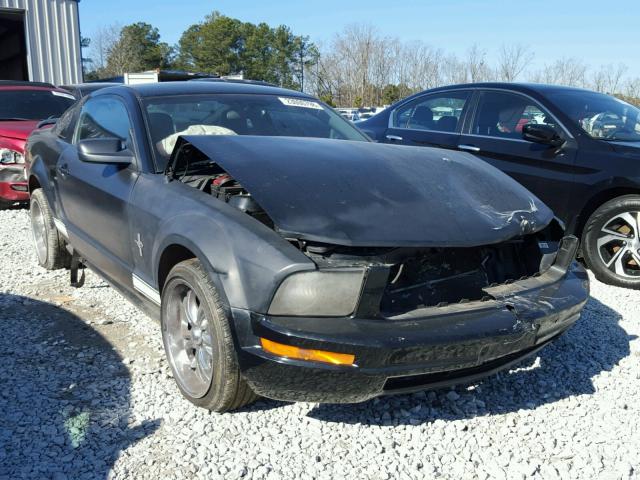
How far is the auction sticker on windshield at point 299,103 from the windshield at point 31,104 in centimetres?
543

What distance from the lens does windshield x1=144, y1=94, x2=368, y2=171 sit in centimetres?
342

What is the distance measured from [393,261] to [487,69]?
2634 centimetres

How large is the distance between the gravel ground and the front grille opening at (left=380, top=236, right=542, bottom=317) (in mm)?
590

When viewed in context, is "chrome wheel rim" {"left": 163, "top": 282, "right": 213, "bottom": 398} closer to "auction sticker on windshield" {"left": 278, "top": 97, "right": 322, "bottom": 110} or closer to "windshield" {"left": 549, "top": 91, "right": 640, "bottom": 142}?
"auction sticker on windshield" {"left": 278, "top": 97, "right": 322, "bottom": 110}

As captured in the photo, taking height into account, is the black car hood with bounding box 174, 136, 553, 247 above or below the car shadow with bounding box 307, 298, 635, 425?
above

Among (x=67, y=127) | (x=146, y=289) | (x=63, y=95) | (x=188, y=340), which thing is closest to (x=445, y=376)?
(x=188, y=340)

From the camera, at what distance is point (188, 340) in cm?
282

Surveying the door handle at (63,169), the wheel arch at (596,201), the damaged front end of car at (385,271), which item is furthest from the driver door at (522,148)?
the door handle at (63,169)

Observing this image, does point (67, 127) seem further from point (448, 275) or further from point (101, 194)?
point (448, 275)

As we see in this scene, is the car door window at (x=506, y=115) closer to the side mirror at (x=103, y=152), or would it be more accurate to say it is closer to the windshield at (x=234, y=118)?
the windshield at (x=234, y=118)

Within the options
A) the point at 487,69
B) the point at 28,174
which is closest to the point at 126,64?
the point at 487,69

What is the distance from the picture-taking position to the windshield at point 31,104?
8.05 metres

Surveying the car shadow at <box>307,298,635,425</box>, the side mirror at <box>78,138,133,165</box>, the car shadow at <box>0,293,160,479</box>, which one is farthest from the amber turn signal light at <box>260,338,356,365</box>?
the side mirror at <box>78,138,133,165</box>

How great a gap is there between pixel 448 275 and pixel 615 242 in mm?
2685
